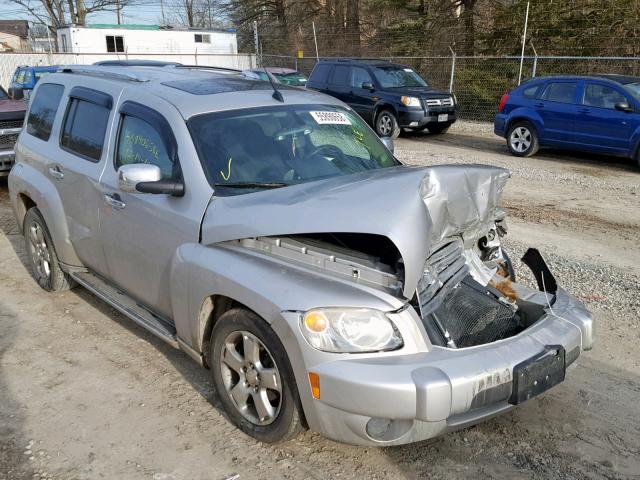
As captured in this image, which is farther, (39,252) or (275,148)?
(39,252)

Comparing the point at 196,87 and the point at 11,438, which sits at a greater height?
the point at 196,87

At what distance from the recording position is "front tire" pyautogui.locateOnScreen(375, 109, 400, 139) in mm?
15367

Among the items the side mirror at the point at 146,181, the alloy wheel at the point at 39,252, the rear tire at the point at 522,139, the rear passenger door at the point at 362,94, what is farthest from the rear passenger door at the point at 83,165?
the rear passenger door at the point at 362,94

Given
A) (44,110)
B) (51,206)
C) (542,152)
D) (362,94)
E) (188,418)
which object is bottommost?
(188,418)

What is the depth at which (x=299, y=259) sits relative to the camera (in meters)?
3.14

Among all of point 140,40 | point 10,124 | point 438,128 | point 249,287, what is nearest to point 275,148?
point 249,287

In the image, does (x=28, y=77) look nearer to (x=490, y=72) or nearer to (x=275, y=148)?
(x=490, y=72)

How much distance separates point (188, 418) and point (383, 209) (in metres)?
1.73

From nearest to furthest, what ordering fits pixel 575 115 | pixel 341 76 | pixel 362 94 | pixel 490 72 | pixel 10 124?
pixel 10 124 → pixel 575 115 → pixel 362 94 → pixel 341 76 → pixel 490 72

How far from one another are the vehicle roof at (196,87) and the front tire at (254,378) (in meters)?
1.45

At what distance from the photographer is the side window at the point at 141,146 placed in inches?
154

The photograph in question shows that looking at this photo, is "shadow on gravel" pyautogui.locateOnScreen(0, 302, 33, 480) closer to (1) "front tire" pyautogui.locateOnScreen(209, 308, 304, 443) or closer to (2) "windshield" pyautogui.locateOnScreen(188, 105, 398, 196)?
(1) "front tire" pyautogui.locateOnScreen(209, 308, 304, 443)

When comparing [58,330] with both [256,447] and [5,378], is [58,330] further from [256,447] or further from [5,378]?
[256,447]

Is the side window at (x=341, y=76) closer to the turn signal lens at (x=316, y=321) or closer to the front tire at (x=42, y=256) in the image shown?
the front tire at (x=42, y=256)
